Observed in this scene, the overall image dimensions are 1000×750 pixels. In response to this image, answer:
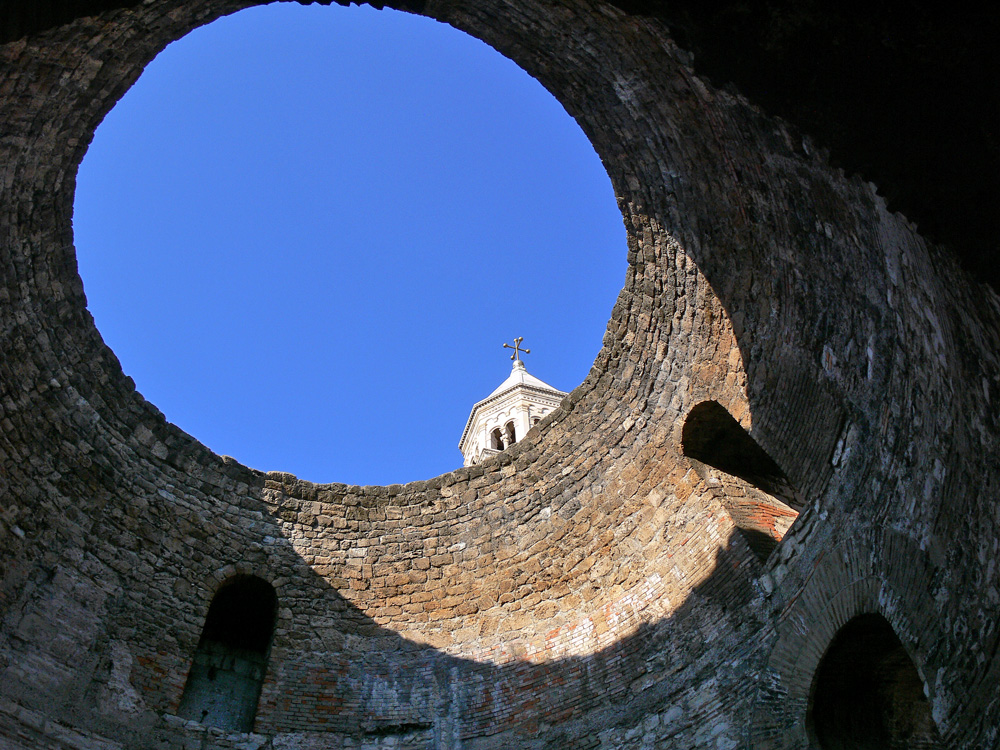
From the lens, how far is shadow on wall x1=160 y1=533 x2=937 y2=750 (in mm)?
6570

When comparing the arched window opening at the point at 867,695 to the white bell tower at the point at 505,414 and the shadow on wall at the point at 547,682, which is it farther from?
the white bell tower at the point at 505,414

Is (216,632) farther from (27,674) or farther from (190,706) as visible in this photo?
(27,674)

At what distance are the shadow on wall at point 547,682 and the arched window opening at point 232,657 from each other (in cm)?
2

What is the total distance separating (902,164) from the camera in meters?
4.37

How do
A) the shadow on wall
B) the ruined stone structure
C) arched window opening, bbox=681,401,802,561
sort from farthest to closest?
arched window opening, bbox=681,401,802,561, the shadow on wall, the ruined stone structure

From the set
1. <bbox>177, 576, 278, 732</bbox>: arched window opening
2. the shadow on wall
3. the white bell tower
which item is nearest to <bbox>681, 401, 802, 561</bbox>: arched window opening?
the shadow on wall

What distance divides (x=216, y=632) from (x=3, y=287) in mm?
3647

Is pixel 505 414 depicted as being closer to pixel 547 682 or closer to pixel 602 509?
pixel 602 509

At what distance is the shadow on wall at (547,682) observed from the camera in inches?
259

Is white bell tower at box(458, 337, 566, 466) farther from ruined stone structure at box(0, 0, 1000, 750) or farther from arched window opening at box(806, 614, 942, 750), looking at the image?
arched window opening at box(806, 614, 942, 750)

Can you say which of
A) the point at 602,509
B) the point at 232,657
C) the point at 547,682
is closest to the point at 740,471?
the point at 602,509

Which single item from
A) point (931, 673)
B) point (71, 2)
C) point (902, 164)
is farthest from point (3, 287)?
point (931, 673)

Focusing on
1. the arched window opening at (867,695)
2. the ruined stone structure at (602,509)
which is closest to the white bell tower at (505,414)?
the ruined stone structure at (602,509)

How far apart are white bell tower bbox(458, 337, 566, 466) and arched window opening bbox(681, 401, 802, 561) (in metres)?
15.0
